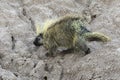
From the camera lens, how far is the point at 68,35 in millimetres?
10469

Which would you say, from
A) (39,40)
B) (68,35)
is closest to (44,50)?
(39,40)

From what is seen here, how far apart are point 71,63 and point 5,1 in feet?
14.6

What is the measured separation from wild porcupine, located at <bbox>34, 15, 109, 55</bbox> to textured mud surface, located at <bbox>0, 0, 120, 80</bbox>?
210 mm

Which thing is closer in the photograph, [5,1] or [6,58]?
[6,58]

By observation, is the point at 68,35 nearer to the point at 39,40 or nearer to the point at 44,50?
the point at 44,50

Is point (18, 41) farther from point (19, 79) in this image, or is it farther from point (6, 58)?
point (19, 79)

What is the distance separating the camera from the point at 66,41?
10539 millimetres

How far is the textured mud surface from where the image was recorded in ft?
30.1

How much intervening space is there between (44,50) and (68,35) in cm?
95

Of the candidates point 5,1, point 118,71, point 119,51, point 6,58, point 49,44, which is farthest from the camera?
point 5,1

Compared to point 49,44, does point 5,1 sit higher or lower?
higher

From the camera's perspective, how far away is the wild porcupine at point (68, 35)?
33.6 feet

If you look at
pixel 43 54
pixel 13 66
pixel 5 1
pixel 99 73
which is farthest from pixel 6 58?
pixel 5 1

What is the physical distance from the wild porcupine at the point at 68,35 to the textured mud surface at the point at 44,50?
0.69ft
